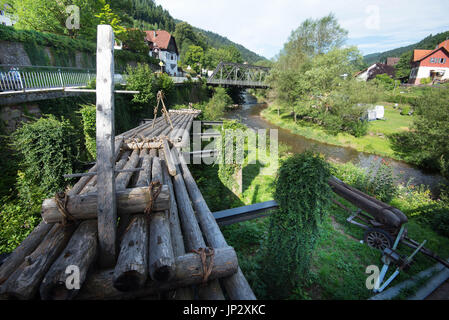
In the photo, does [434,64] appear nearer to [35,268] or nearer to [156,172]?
[156,172]

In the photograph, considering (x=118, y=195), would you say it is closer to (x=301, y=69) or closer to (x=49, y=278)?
(x=49, y=278)

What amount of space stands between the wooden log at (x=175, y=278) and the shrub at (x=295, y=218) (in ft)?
5.30

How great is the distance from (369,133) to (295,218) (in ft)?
78.1

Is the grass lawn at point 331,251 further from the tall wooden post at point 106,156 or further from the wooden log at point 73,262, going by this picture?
the wooden log at point 73,262

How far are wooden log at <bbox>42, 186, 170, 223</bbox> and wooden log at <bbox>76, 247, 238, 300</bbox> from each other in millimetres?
715

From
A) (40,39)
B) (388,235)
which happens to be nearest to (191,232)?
(388,235)

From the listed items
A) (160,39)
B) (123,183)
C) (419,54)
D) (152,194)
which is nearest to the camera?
(152,194)

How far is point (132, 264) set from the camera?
179 cm

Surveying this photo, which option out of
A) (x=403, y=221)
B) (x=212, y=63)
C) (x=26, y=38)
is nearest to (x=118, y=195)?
(x=403, y=221)

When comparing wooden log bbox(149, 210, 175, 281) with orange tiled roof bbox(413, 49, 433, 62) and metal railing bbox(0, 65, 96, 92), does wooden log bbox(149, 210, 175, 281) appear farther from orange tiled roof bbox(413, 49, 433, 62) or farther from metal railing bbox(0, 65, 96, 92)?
orange tiled roof bbox(413, 49, 433, 62)

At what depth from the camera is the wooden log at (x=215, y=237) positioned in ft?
7.04

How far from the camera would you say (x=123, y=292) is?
73.4 inches

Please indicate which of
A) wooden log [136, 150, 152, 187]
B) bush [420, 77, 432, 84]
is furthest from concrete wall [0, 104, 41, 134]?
bush [420, 77, 432, 84]

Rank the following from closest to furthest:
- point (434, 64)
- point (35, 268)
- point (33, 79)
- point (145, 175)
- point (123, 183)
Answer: point (35, 268) → point (123, 183) → point (145, 175) → point (33, 79) → point (434, 64)
